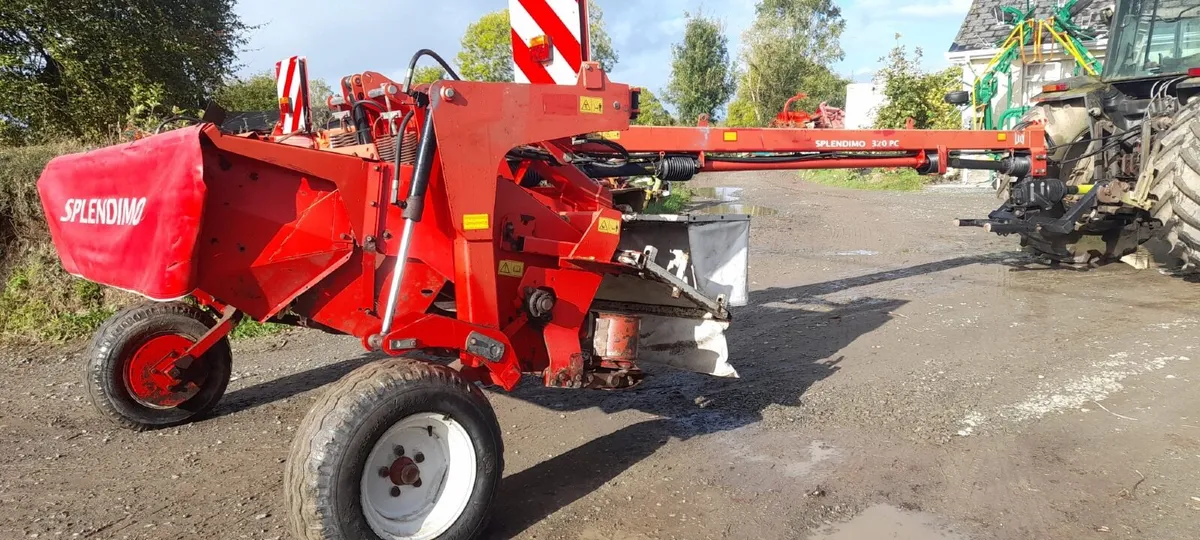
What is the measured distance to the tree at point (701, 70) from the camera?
1869 inches

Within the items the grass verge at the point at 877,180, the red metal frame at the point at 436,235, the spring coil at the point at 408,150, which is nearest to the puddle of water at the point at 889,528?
the red metal frame at the point at 436,235

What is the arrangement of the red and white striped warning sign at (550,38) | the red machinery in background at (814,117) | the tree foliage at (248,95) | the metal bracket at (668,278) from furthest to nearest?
the red machinery in background at (814,117) < the tree foliage at (248,95) < the red and white striped warning sign at (550,38) < the metal bracket at (668,278)

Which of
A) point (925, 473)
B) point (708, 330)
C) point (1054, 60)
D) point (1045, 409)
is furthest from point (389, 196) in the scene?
point (1054, 60)

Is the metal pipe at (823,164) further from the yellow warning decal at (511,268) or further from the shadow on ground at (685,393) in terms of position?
the yellow warning decal at (511,268)

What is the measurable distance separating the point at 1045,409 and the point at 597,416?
2348 millimetres

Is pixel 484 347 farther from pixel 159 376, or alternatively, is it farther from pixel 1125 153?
pixel 1125 153

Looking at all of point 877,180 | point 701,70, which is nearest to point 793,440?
point 877,180

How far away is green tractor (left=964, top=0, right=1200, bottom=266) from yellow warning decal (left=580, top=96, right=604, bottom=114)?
5.17 meters

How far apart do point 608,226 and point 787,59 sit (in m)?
42.0

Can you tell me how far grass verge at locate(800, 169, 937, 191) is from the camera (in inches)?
788

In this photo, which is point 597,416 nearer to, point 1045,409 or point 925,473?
point 925,473

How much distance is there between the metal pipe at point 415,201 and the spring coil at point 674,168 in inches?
82.3

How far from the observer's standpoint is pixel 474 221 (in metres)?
3.35

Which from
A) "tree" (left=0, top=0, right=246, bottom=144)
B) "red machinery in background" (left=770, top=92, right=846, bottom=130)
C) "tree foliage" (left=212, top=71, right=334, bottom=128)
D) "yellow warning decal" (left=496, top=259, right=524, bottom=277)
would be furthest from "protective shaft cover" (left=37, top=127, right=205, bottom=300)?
"red machinery in background" (left=770, top=92, right=846, bottom=130)
